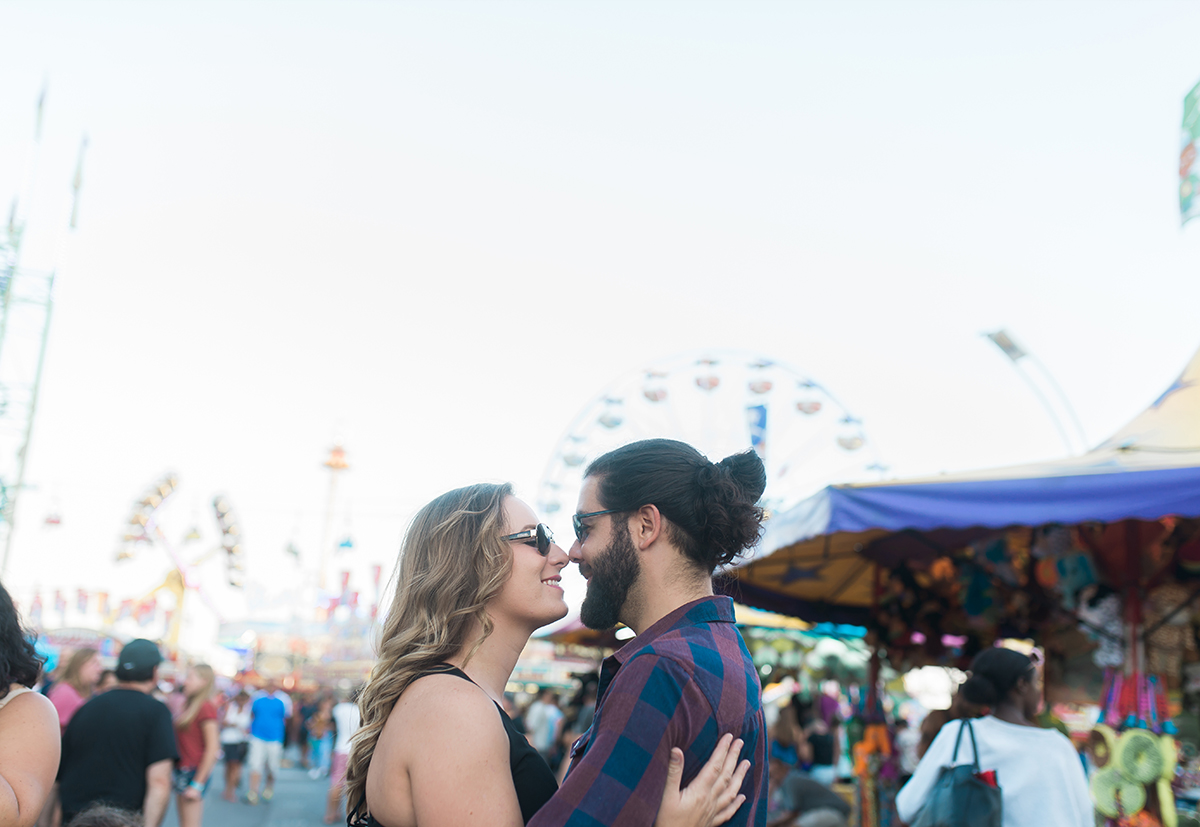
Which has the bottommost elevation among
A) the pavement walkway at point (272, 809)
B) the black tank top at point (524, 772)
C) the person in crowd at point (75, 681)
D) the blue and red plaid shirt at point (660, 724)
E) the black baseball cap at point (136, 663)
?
the pavement walkway at point (272, 809)

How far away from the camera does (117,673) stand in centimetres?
499

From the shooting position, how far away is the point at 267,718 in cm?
1391

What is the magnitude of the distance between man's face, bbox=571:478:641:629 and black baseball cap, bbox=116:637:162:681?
384 cm

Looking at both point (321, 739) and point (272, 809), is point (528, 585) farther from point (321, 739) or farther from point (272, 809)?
point (321, 739)

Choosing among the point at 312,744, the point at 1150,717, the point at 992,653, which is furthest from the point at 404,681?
the point at 312,744

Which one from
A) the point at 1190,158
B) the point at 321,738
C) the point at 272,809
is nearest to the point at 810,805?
the point at 1190,158

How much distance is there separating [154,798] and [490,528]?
12.5 ft

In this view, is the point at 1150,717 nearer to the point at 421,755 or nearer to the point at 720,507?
the point at 720,507

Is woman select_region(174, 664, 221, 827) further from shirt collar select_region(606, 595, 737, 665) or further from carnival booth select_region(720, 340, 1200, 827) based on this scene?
shirt collar select_region(606, 595, 737, 665)

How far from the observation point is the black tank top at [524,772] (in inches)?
72.7

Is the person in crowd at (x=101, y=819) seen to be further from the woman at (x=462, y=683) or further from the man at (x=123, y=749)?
the man at (x=123, y=749)

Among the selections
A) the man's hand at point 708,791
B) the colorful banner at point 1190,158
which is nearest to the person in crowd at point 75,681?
the man's hand at point 708,791

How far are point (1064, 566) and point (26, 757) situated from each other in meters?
5.80

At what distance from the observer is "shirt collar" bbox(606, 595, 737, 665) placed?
1.87 m
